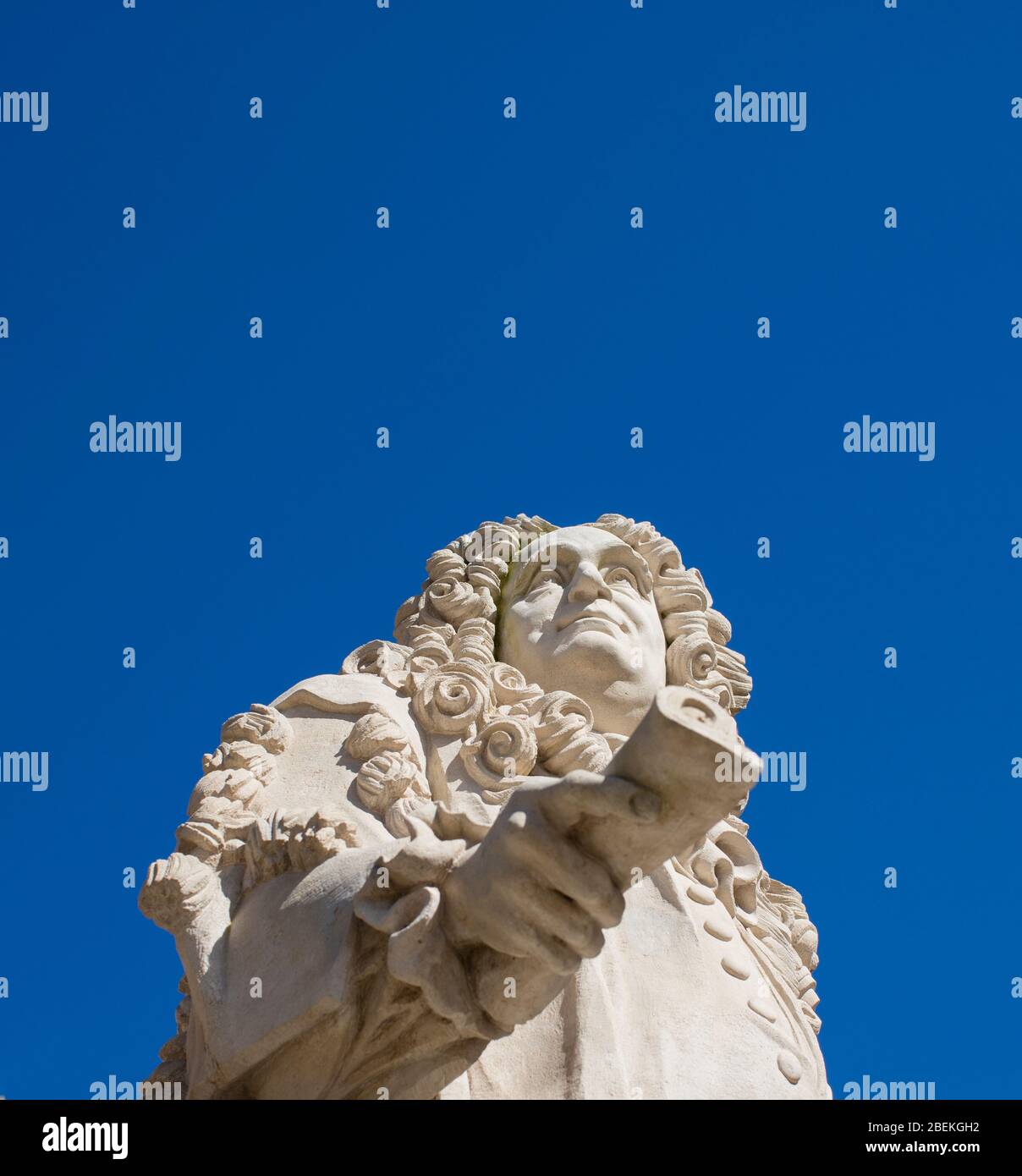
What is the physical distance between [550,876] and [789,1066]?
2275 millimetres

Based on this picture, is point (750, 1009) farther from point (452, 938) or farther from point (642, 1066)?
point (452, 938)

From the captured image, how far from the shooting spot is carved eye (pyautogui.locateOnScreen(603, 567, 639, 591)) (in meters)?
A: 9.12

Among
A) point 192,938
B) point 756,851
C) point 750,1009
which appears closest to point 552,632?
point 756,851

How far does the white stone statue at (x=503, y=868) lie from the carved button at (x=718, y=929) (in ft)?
0.06

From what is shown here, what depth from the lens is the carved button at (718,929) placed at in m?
7.63

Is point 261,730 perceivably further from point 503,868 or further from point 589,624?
point 503,868

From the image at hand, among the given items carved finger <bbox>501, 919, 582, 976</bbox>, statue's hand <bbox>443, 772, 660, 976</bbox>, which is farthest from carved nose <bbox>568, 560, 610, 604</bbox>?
carved finger <bbox>501, 919, 582, 976</bbox>

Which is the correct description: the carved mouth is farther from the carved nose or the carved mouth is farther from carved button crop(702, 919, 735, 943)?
carved button crop(702, 919, 735, 943)

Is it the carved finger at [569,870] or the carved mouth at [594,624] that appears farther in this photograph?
the carved mouth at [594,624]

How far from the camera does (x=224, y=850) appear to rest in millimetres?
6828

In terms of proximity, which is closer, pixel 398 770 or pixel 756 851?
pixel 398 770

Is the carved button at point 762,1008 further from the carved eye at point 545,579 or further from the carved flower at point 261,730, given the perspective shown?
the carved eye at point 545,579

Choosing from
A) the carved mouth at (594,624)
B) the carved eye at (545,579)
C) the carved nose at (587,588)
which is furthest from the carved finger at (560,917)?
the carved eye at (545,579)

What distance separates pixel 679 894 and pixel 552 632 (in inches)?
62.3
